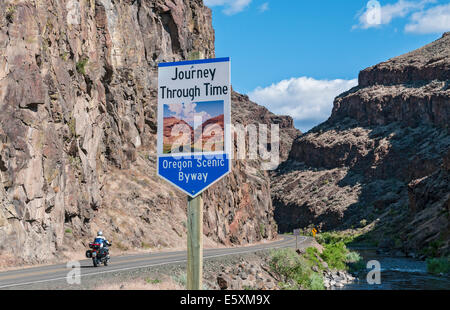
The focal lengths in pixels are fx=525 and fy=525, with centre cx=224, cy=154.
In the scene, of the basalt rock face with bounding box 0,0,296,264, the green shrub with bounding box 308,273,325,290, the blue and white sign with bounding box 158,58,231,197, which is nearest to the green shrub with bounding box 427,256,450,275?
the green shrub with bounding box 308,273,325,290

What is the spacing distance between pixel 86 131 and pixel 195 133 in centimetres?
3106

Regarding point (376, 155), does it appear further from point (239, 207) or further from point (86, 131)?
point (86, 131)

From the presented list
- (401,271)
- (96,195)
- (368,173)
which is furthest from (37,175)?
(368,173)

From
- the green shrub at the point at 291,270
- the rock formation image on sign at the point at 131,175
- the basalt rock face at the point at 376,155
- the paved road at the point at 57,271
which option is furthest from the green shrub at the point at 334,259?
the basalt rock face at the point at 376,155

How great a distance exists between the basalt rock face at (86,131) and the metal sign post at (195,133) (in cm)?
51

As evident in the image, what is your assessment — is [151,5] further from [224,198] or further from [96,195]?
[96,195]

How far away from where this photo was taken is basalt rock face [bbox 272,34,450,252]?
5822 inches

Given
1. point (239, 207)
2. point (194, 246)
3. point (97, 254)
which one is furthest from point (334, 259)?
point (194, 246)

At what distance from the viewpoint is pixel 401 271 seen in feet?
156

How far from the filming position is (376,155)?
560ft

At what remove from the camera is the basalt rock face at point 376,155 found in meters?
148

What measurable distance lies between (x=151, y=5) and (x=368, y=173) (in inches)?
4921

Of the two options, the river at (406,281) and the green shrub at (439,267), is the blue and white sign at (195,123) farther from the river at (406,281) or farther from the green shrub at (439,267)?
the green shrub at (439,267)
